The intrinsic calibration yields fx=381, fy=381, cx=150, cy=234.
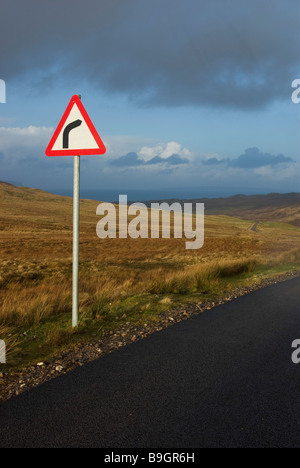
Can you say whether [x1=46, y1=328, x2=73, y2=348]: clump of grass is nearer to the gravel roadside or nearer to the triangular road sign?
the gravel roadside

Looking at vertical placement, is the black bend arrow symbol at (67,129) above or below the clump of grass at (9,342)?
above

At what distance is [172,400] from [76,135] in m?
4.10

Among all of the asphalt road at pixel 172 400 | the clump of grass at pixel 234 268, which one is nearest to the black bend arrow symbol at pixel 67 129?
the asphalt road at pixel 172 400

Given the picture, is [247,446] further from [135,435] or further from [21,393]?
[21,393]

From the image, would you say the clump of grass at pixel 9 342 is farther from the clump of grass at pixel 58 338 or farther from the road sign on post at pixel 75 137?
the road sign on post at pixel 75 137

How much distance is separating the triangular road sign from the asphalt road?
3085 mm

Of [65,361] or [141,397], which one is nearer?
[141,397]

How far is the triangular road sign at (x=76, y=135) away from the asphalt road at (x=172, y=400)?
3.09 meters

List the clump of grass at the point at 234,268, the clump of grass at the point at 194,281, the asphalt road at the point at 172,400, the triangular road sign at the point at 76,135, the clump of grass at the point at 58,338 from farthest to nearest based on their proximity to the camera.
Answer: the clump of grass at the point at 234,268
the clump of grass at the point at 194,281
the triangular road sign at the point at 76,135
the clump of grass at the point at 58,338
the asphalt road at the point at 172,400

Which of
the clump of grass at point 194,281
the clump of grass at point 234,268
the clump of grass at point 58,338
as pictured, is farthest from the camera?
the clump of grass at point 234,268

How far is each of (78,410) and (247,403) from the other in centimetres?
168

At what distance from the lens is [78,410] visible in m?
3.65

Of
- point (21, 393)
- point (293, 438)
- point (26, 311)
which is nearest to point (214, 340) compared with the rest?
point (293, 438)

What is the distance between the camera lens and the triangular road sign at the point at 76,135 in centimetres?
591
